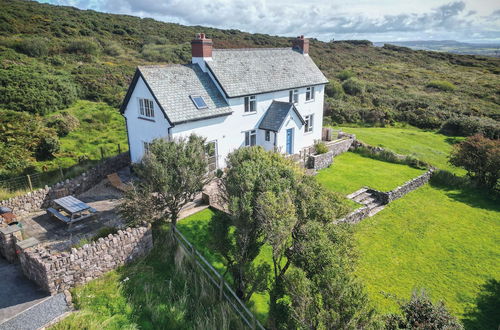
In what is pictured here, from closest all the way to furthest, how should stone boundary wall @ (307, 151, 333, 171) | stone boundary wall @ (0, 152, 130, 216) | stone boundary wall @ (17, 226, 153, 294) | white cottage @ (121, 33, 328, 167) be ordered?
stone boundary wall @ (17, 226, 153, 294) → stone boundary wall @ (0, 152, 130, 216) → white cottage @ (121, 33, 328, 167) → stone boundary wall @ (307, 151, 333, 171)

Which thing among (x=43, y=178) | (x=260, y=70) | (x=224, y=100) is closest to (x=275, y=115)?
(x=260, y=70)

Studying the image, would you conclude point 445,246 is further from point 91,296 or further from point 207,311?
point 91,296

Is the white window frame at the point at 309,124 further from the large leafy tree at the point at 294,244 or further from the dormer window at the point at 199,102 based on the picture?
the large leafy tree at the point at 294,244

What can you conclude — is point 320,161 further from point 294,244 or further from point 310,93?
point 294,244

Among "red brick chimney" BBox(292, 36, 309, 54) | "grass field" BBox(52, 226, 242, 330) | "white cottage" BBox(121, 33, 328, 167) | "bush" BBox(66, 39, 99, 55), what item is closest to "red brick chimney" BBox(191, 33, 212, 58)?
"white cottage" BBox(121, 33, 328, 167)

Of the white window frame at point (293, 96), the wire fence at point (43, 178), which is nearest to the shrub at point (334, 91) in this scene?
the white window frame at point (293, 96)

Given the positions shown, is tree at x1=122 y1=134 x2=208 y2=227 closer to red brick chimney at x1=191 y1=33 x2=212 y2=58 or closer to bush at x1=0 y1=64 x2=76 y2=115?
red brick chimney at x1=191 y1=33 x2=212 y2=58
